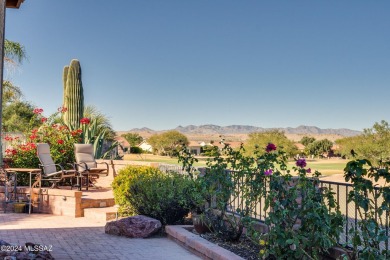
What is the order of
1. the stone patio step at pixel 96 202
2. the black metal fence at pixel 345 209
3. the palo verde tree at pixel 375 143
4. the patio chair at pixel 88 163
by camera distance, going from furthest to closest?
the palo verde tree at pixel 375 143, the patio chair at pixel 88 163, the stone patio step at pixel 96 202, the black metal fence at pixel 345 209

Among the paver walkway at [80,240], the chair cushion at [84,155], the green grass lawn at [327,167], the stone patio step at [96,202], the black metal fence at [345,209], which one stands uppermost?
the chair cushion at [84,155]

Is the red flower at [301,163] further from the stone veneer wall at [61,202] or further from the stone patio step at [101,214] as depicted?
the stone veneer wall at [61,202]

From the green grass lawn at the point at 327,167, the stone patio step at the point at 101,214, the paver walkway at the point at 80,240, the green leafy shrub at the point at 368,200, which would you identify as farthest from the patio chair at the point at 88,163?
the green grass lawn at the point at 327,167

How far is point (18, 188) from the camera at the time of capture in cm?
1141

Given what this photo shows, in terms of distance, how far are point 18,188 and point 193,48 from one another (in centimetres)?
6368

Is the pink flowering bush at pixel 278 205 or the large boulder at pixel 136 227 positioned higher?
the pink flowering bush at pixel 278 205

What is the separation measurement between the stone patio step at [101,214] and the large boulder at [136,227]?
1581mm

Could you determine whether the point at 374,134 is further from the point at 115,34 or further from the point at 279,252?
the point at 279,252

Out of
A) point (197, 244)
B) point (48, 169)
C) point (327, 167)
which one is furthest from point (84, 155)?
point (327, 167)

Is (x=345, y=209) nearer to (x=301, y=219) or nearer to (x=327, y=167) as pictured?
(x=301, y=219)

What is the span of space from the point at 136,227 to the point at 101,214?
2.12m

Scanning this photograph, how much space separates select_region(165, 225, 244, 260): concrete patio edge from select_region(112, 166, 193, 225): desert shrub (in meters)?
0.49

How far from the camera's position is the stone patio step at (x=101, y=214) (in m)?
9.88

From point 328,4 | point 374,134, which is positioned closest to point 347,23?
point 328,4
